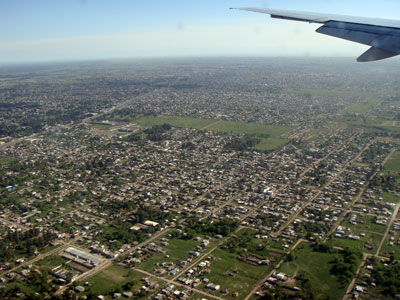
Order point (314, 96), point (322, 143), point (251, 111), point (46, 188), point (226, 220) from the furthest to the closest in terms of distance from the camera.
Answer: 1. point (314, 96)
2. point (251, 111)
3. point (322, 143)
4. point (46, 188)
5. point (226, 220)

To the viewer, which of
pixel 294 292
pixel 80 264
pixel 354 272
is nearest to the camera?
pixel 294 292

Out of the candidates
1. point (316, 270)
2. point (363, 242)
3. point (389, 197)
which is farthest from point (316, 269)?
point (389, 197)

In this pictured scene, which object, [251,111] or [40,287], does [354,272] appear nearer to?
[40,287]

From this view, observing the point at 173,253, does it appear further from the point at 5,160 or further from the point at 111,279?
the point at 5,160

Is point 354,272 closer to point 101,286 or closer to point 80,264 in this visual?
point 101,286

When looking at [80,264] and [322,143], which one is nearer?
[80,264]

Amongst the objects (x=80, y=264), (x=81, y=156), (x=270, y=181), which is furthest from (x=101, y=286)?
(x=81, y=156)
